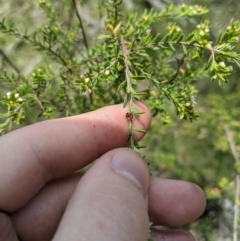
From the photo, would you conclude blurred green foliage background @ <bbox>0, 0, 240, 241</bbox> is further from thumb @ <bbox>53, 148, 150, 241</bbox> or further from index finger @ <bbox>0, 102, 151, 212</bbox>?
thumb @ <bbox>53, 148, 150, 241</bbox>

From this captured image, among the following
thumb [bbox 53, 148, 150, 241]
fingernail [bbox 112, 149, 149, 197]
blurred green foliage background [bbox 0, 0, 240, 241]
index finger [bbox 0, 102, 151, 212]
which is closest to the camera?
thumb [bbox 53, 148, 150, 241]

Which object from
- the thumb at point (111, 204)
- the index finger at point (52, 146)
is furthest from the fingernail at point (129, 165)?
the index finger at point (52, 146)

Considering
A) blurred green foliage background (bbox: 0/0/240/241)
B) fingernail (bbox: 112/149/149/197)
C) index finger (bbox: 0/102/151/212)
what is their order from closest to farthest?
fingernail (bbox: 112/149/149/197) → index finger (bbox: 0/102/151/212) → blurred green foliage background (bbox: 0/0/240/241)

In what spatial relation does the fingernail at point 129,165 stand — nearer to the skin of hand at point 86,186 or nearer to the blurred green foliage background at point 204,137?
the skin of hand at point 86,186

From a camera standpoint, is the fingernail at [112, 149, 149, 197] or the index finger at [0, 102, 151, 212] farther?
the index finger at [0, 102, 151, 212]

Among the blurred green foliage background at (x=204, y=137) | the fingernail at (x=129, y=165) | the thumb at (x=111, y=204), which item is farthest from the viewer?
the blurred green foliage background at (x=204, y=137)

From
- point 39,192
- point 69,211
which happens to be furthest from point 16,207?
point 69,211

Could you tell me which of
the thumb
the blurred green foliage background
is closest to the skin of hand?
the thumb
